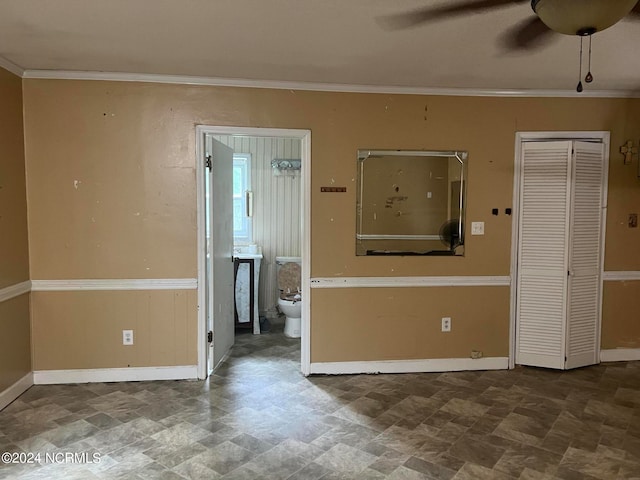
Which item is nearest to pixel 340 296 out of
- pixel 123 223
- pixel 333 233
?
pixel 333 233

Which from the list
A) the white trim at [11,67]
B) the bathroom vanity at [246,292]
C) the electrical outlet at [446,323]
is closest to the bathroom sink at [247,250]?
the bathroom vanity at [246,292]

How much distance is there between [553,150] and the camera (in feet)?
12.0

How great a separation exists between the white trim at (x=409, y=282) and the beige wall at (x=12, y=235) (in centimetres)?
213

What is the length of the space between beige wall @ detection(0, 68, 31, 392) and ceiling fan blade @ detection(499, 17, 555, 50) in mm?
3232

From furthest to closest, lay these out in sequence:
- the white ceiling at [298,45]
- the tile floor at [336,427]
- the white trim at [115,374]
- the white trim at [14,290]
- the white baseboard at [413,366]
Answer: the white baseboard at [413,366] → the white trim at [115,374] → the white trim at [14,290] → the tile floor at [336,427] → the white ceiling at [298,45]

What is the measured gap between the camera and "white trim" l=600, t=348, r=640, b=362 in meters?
3.94

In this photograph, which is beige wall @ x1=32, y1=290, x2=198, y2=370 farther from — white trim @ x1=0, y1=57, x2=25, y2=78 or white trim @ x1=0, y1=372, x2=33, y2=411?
white trim @ x1=0, y1=57, x2=25, y2=78

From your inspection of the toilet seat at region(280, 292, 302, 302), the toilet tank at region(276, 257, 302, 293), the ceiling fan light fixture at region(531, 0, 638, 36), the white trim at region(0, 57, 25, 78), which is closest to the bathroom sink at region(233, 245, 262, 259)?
the toilet tank at region(276, 257, 302, 293)

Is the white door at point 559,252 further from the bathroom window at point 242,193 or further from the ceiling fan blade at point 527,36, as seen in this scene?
the bathroom window at point 242,193

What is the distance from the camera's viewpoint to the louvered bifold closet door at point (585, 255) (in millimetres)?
3682

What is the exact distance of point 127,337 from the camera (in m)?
3.46

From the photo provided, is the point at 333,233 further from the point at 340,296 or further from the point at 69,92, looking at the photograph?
the point at 69,92

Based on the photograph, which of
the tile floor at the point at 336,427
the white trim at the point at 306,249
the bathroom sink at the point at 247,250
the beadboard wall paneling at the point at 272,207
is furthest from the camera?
the beadboard wall paneling at the point at 272,207

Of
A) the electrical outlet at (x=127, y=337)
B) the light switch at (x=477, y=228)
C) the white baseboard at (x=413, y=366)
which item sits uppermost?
the light switch at (x=477, y=228)
